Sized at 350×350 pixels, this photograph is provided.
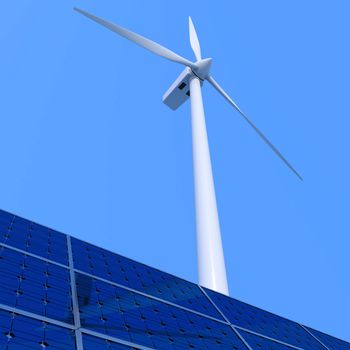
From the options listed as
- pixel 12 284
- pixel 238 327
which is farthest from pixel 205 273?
pixel 12 284

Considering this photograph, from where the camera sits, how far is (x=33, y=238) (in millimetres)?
21094

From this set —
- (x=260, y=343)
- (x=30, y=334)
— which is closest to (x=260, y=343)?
(x=260, y=343)

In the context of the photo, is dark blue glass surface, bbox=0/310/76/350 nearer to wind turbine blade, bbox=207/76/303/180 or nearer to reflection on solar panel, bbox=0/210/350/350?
reflection on solar panel, bbox=0/210/350/350

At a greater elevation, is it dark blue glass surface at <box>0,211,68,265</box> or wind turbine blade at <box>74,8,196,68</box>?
wind turbine blade at <box>74,8,196,68</box>

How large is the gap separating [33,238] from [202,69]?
30020 millimetres

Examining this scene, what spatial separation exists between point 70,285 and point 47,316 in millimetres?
3276

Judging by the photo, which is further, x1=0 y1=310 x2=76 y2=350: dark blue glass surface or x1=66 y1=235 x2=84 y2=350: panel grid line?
x1=66 y1=235 x2=84 y2=350: panel grid line

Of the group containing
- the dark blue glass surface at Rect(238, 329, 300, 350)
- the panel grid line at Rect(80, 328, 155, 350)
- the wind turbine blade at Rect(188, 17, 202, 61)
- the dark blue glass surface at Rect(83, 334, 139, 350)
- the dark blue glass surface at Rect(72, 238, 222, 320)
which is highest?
the wind turbine blade at Rect(188, 17, 202, 61)

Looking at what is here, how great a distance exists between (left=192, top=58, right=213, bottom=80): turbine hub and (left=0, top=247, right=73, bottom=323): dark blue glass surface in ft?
105

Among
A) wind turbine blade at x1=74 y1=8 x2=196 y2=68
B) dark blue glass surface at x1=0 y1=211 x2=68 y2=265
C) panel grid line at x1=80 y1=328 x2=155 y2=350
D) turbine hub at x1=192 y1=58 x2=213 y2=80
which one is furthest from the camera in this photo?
turbine hub at x1=192 y1=58 x2=213 y2=80

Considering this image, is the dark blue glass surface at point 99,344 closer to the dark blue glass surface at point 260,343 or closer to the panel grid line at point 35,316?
the panel grid line at point 35,316

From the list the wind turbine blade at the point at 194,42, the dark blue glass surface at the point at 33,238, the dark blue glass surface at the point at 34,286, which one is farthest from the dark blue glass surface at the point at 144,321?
the wind turbine blade at the point at 194,42

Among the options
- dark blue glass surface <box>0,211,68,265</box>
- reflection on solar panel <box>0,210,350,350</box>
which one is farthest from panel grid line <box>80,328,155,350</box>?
dark blue glass surface <box>0,211,68,265</box>

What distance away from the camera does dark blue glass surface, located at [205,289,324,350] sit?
22453 millimetres
